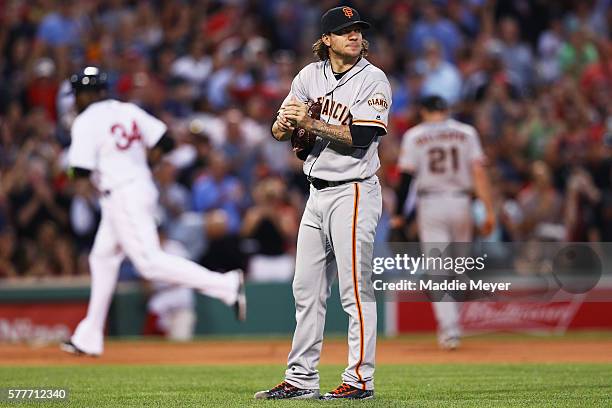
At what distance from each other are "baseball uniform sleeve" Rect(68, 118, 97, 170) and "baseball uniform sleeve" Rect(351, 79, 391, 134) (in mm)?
3852

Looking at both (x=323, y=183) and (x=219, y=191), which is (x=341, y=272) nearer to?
(x=323, y=183)

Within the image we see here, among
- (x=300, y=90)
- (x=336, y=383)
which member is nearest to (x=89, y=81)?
(x=300, y=90)

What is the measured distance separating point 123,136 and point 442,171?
312 centimetres

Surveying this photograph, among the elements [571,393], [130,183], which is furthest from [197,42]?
[571,393]

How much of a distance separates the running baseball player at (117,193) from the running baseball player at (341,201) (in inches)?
136

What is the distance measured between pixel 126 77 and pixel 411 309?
5776 millimetres

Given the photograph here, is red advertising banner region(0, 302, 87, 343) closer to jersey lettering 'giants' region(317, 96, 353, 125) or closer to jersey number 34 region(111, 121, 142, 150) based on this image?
jersey number 34 region(111, 121, 142, 150)

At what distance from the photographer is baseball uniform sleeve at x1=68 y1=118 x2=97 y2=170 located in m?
10.0

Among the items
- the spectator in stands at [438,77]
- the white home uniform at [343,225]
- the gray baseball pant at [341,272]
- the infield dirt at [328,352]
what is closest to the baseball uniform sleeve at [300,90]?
the white home uniform at [343,225]

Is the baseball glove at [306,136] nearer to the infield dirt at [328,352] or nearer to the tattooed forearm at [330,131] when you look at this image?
the tattooed forearm at [330,131]

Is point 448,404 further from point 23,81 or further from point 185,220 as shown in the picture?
point 23,81

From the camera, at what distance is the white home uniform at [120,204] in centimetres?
1017

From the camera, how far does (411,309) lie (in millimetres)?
13688

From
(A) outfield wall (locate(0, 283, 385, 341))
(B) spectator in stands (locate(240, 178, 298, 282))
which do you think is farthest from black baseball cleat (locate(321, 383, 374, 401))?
(B) spectator in stands (locate(240, 178, 298, 282))
